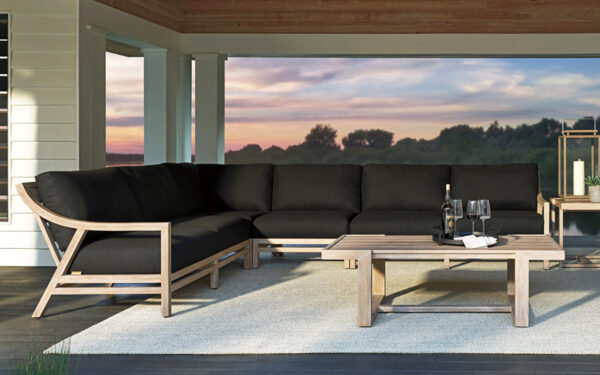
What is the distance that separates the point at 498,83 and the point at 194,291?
5604mm

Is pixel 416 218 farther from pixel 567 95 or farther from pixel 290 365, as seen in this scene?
pixel 567 95

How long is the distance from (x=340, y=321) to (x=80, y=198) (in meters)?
1.78

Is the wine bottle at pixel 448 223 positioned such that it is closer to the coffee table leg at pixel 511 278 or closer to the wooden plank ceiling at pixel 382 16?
the coffee table leg at pixel 511 278

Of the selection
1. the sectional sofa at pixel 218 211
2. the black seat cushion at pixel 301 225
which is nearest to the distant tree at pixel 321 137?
the sectional sofa at pixel 218 211

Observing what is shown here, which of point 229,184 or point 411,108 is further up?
point 411,108

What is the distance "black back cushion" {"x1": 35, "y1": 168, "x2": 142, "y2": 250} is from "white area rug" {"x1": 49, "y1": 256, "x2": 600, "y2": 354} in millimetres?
625

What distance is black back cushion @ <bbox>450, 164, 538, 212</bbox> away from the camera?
661 centimetres

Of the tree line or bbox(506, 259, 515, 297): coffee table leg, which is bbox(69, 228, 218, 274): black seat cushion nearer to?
bbox(506, 259, 515, 297): coffee table leg

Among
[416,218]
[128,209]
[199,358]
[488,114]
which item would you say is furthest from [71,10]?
[488,114]

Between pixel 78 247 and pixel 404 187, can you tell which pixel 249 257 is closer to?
pixel 404 187

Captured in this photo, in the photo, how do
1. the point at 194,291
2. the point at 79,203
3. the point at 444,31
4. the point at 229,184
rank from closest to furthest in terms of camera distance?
the point at 79,203 → the point at 194,291 → the point at 229,184 → the point at 444,31

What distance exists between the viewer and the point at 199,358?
3555 mm

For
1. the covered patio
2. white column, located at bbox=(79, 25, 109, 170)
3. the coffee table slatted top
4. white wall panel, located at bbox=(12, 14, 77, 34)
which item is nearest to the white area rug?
the covered patio

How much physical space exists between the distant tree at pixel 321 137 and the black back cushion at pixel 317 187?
276 centimetres
